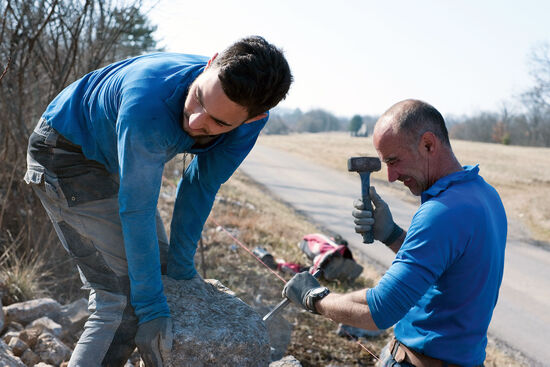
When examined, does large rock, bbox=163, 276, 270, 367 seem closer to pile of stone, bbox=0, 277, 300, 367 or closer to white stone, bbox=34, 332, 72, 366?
pile of stone, bbox=0, 277, 300, 367

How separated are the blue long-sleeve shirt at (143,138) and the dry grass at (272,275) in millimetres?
1838

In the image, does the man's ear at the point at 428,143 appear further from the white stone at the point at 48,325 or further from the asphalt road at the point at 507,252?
the asphalt road at the point at 507,252

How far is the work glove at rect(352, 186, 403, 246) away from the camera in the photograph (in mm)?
2893

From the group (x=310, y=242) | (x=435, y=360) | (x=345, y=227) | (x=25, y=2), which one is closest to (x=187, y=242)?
(x=435, y=360)

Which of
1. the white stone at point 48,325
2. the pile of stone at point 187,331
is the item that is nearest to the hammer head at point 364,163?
the pile of stone at point 187,331

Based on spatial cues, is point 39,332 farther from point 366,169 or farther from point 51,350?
point 366,169

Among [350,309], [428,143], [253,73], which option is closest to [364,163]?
[428,143]

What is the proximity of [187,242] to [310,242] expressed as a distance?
3686 mm

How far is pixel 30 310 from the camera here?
3.40 metres

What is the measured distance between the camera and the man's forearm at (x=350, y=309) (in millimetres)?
2031

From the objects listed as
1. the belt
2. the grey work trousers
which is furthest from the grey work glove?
the belt

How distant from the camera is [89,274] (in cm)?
244

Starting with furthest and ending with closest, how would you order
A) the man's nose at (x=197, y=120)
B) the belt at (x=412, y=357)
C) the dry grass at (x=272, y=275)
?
1. the dry grass at (x=272, y=275)
2. the belt at (x=412, y=357)
3. the man's nose at (x=197, y=120)

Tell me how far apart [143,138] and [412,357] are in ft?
5.02
